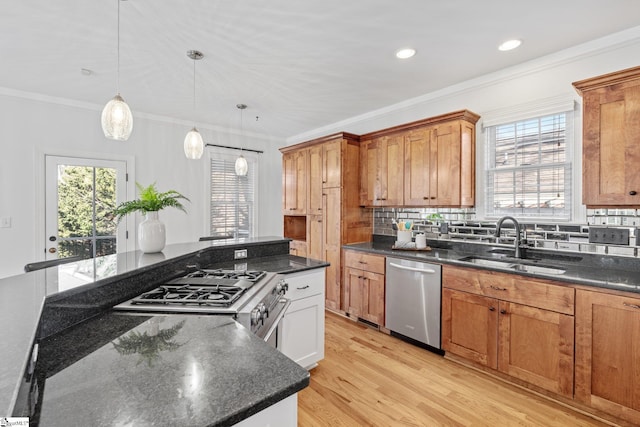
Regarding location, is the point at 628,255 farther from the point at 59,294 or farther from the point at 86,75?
the point at 86,75

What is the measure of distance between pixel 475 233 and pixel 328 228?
5.79ft

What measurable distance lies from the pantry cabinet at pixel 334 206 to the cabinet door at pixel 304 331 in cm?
140

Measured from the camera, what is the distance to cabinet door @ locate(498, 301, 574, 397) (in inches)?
83.3

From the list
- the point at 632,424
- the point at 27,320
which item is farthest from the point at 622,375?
the point at 27,320

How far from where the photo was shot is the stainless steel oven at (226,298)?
4.54 feet

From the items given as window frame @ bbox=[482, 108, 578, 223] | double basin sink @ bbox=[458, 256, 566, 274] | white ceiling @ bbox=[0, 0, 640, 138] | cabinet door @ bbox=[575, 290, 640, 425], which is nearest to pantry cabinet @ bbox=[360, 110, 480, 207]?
window frame @ bbox=[482, 108, 578, 223]

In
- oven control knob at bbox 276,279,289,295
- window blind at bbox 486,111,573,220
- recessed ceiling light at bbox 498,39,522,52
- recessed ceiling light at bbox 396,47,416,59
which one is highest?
recessed ceiling light at bbox 498,39,522,52

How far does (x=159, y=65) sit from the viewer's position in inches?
114

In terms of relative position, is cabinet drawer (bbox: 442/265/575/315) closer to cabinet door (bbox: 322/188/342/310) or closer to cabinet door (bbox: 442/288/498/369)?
cabinet door (bbox: 442/288/498/369)

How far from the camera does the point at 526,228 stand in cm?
290

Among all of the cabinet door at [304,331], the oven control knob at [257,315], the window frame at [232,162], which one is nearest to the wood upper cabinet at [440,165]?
the cabinet door at [304,331]

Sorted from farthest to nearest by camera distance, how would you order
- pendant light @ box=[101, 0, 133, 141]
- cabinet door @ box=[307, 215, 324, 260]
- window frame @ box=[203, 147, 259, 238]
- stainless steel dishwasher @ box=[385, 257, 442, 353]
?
window frame @ box=[203, 147, 259, 238] < cabinet door @ box=[307, 215, 324, 260] < stainless steel dishwasher @ box=[385, 257, 442, 353] < pendant light @ box=[101, 0, 133, 141]

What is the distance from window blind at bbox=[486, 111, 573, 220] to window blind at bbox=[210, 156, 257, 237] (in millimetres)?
3773

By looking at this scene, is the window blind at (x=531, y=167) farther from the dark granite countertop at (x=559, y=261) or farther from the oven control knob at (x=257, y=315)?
the oven control knob at (x=257, y=315)
